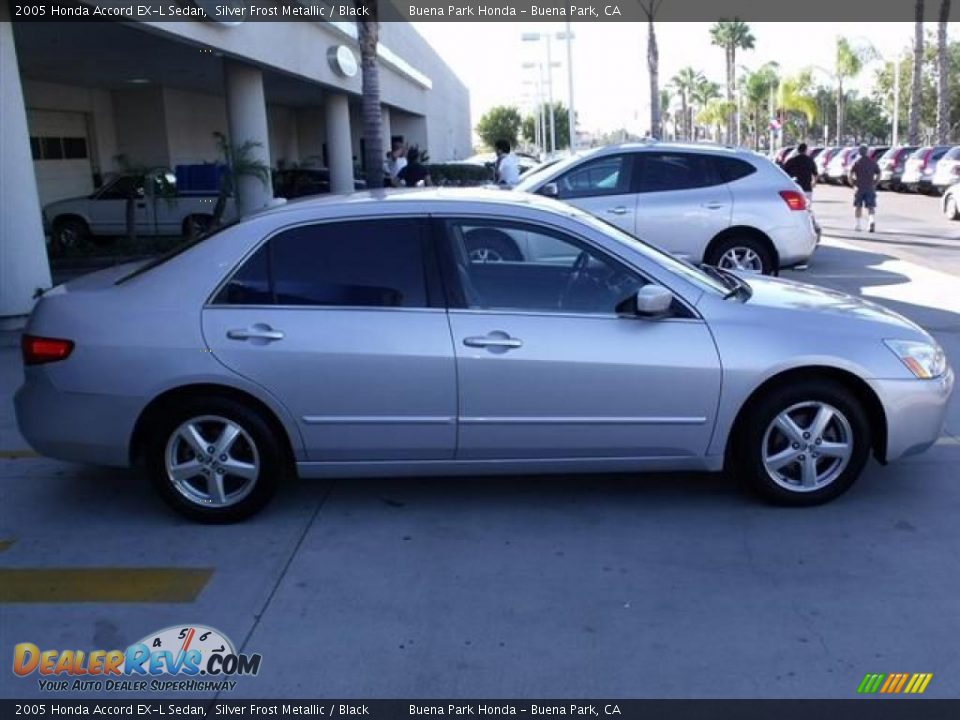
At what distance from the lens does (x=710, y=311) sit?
456cm

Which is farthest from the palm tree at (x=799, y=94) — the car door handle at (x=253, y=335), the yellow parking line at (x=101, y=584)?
the yellow parking line at (x=101, y=584)

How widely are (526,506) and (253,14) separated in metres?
13.8

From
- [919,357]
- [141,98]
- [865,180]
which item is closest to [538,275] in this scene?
[919,357]

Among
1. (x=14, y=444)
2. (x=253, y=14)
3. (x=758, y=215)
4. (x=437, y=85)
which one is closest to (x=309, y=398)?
(x=14, y=444)

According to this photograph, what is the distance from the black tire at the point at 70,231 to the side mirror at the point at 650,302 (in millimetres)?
15438

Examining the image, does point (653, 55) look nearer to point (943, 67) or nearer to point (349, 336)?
point (943, 67)

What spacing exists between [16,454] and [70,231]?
13.2 metres

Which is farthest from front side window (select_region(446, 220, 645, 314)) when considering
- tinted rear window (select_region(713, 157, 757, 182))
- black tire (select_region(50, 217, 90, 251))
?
black tire (select_region(50, 217, 90, 251))

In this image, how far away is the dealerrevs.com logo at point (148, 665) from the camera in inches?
132

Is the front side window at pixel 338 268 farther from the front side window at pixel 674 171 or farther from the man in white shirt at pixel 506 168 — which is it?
the man in white shirt at pixel 506 168

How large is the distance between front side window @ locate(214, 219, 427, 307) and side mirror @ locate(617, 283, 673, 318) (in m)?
1.02

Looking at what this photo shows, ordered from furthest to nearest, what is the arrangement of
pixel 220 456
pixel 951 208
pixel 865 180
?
1. pixel 951 208
2. pixel 865 180
3. pixel 220 456
